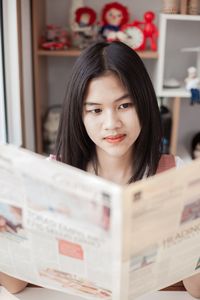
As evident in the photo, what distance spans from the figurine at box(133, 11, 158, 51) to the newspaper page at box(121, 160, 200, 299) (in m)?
1.57

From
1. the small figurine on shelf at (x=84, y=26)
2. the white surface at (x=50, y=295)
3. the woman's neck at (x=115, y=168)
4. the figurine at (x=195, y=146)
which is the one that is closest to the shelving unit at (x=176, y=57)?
the figurine at (x=195, y=146)

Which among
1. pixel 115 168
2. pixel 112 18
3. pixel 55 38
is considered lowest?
pixel 115 168

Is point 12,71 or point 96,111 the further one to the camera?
point 12,71

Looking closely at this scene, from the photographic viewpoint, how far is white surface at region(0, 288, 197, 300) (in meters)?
0.75

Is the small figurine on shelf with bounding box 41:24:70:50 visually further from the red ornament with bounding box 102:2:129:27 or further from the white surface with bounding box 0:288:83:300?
the white surface with bounding box 0:288:83:300

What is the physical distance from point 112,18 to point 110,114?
1.41 metres

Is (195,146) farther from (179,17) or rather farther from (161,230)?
(161,230)

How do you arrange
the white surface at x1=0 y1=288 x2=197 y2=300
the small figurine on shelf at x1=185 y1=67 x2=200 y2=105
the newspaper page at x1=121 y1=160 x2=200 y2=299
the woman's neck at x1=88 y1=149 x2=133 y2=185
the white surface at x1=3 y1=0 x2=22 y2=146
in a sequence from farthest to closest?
the small figurine on shelf at x1=185 y1=67 x2=200 y2=105 → the white surface at x1=3 y1=0 x2=22 y2=146 → the woman's neck at x1=88 y1=149 x2=133 y2=185 → the white surface at x1=0 y1=288 x2=197 y2=300 → the newspaper page at x1=121 y1=160 x2=200 y2=299

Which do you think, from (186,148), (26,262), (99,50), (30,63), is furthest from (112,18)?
(26,262)

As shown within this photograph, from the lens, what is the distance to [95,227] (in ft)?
1.73

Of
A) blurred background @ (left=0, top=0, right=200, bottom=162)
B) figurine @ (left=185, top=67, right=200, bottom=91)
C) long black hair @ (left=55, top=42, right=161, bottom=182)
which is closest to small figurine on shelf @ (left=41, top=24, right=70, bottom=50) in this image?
blurred background @ (left=0, top=0, right=200, bottom=162)

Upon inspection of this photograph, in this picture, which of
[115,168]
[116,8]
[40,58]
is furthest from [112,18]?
[115,168]

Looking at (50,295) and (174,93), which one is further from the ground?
(174,93)

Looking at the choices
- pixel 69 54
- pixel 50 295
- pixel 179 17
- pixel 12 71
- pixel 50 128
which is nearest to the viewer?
pixel 50 295
